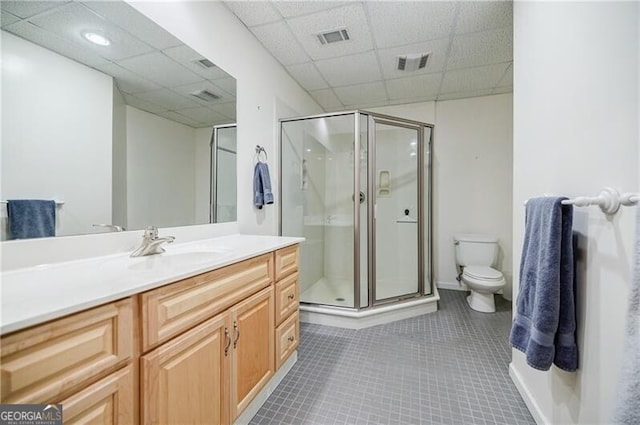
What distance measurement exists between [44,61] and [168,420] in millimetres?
1320

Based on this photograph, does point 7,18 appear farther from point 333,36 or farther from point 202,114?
point 333,36

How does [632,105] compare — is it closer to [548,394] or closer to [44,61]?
[548,394]

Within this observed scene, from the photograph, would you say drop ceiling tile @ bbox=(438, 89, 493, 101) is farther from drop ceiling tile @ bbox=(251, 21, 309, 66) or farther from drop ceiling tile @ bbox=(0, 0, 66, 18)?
drop ceiling tile @ bbox=(0, 0, 66, 18)

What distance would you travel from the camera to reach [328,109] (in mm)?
3699

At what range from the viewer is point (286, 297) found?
1616 mm

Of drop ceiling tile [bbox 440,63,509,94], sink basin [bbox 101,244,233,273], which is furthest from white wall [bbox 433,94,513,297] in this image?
sink basin [bbox 101,244,233,273]

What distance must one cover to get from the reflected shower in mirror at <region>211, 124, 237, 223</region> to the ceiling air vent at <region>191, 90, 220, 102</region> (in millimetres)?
181

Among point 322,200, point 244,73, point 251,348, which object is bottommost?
point 251,348

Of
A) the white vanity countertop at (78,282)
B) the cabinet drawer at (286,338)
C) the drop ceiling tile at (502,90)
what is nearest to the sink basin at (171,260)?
the white vanity countertop at (78,282)

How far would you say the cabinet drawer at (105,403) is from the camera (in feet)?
2.01

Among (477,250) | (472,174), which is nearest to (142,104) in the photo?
(477,250)

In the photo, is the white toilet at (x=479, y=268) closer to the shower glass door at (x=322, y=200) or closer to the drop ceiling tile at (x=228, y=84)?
the shower glass door at (x=322, y=200)

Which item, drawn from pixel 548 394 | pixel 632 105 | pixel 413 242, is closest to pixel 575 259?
pixel 632 105

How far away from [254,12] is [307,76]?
3.21 ft
